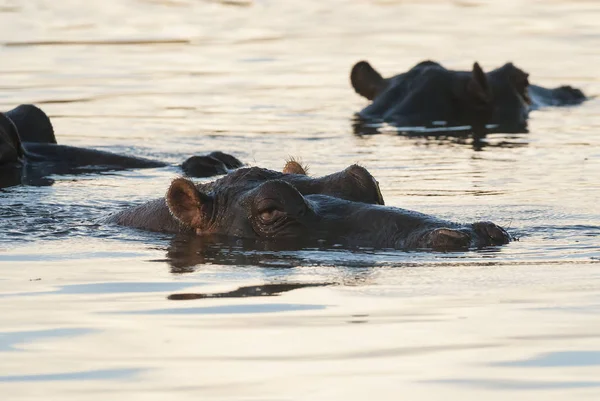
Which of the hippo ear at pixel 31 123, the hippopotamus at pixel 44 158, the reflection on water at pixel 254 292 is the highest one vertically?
the hippo ear at pixel 31 123

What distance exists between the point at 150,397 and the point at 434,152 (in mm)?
9107

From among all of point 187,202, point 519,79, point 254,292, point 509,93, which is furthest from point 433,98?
point 254,292

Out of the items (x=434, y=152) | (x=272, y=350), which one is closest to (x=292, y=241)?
(x=272, y=350)

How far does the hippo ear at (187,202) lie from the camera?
31.1 ft

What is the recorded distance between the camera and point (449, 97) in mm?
17906

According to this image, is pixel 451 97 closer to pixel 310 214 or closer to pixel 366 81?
pixel 366 81

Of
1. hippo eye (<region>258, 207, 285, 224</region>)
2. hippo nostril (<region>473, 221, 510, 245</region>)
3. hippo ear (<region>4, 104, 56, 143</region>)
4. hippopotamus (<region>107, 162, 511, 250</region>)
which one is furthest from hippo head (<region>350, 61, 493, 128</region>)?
hippo nostril (<region>473, 221, 510, 245</region>)

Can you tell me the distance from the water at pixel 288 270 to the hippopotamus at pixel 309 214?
127 mm

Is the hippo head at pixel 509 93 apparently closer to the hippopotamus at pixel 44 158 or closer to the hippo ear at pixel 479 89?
the hippo ear at pixel 479 89

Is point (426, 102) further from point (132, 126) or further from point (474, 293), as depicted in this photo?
point (474, 293)

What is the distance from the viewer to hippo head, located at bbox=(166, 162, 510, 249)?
346 inches

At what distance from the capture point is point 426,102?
1775 cm

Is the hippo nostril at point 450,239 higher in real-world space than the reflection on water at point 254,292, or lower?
higher

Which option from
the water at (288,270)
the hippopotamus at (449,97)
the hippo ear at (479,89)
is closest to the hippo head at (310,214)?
the water at (288,270)
